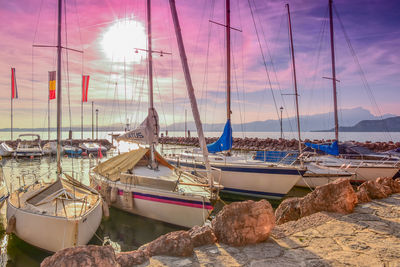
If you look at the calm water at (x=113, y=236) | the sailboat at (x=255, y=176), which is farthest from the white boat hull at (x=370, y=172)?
the calm water at (x=113, y=236)

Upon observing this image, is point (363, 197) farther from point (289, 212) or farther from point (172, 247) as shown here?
point (172, 247)

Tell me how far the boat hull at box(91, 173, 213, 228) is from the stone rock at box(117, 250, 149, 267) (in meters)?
4.47

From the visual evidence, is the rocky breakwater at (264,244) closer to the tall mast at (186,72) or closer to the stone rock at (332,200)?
the stone rock at (332,200)

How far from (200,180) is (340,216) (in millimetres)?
5560

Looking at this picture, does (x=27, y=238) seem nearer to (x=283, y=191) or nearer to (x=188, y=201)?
(x=188, y=201)

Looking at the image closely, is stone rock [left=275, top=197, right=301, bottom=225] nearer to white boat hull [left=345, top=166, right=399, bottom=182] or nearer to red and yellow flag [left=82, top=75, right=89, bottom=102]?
white boat hull [left=345, top=166, right=399, bottom=182]

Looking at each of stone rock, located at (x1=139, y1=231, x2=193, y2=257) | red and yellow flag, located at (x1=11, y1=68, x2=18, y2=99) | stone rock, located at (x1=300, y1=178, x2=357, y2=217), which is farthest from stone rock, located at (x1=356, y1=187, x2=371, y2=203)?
red and yellow flag, located at (x1=11, y1=68, x2=18, y2=99)

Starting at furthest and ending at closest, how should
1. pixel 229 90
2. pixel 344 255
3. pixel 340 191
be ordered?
pixel 229 90
pixel 340 191
pixel 344 255

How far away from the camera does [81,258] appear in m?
2.89

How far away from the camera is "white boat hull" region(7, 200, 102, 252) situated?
6477mm

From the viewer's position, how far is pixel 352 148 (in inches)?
770

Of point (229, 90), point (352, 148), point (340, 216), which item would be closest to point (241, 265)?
point (340, 216)

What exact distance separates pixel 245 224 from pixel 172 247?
4.35ft

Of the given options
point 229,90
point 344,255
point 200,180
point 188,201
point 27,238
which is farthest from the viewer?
point 229,90
